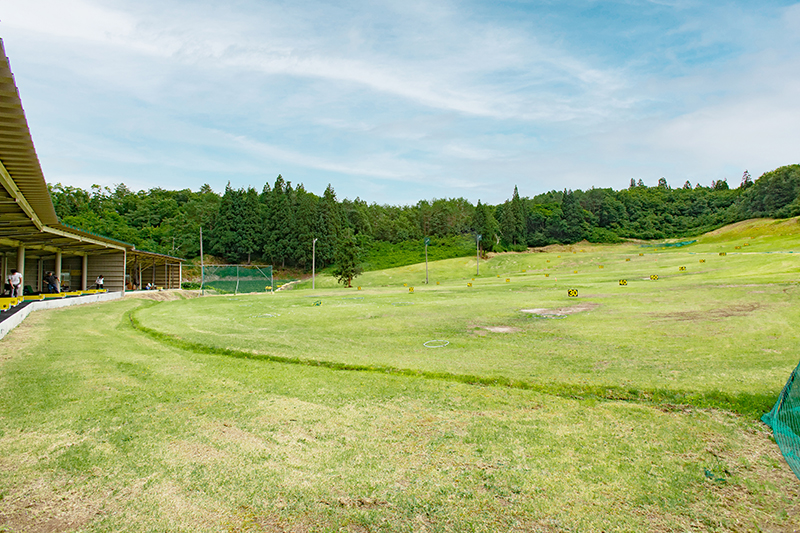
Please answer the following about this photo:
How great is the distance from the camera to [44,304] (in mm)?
18266

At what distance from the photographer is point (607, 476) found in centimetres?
345

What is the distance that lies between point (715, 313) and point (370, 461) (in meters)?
12.2

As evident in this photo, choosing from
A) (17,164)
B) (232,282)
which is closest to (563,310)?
(17,164)

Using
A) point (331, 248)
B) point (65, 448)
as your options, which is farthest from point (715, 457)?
point (331, 248)

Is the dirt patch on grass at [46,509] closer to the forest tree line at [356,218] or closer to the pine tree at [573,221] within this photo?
the forest tree line at [356,218]

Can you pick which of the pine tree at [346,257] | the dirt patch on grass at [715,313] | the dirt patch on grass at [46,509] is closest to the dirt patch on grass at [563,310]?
the dirt patch on grass at [715,313]

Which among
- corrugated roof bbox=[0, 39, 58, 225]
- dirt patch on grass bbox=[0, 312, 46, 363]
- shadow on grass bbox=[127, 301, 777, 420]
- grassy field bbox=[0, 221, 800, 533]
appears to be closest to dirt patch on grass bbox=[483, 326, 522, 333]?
grassy field bbox=[0, 221, 800, 533]

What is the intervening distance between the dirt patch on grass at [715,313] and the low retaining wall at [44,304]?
1727 centimetres

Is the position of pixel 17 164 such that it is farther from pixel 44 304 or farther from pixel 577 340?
pixel 44 304

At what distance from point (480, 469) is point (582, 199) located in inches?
5151

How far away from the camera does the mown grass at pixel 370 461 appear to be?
2.97 metres

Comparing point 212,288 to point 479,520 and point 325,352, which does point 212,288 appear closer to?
point 325,352

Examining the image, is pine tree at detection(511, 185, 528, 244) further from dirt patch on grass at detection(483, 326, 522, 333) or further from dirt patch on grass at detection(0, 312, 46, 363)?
dirt patch on grass at detection(0, 312, 46, 363)

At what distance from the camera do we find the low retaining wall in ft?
35.6
